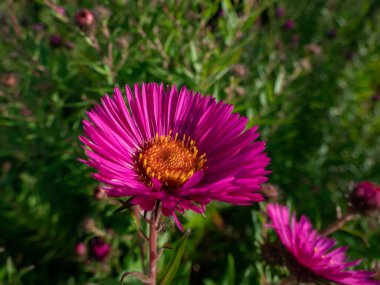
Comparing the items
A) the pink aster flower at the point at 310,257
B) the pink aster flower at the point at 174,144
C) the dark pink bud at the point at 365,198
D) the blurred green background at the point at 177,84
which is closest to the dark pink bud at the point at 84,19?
the blurred green background at the point at 177,84

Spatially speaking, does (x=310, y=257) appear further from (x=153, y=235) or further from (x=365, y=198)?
(x=153, y=235)

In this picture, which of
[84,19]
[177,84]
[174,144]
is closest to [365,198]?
[174,144]

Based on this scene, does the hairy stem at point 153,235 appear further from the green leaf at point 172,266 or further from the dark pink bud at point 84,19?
the dark pink bud at point 84,19

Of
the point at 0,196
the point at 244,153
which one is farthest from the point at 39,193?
the point at 244,153

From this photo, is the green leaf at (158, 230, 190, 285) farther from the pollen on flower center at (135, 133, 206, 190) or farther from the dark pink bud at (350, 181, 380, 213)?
the dark pink bud at (350, 181, 380, 213)

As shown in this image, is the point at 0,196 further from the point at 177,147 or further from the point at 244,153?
the point at 244,153

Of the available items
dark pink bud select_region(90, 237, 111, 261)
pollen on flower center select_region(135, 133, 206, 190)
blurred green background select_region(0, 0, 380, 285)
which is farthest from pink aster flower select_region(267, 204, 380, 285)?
dark pink bud select_region(90, 237, 111, 261)
